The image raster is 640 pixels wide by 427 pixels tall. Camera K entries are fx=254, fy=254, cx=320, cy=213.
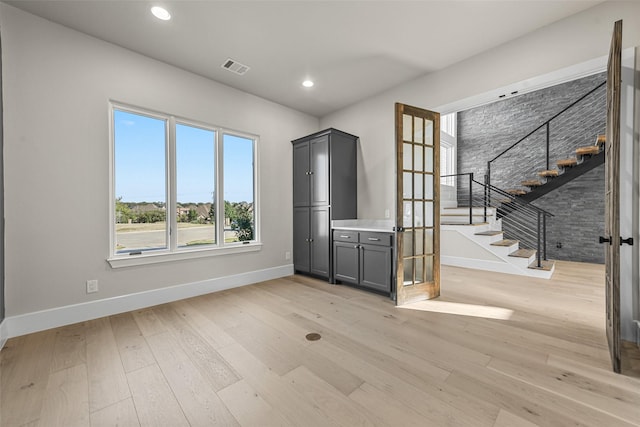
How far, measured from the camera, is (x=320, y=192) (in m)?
4.01

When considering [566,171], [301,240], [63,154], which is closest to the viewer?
[63,154]

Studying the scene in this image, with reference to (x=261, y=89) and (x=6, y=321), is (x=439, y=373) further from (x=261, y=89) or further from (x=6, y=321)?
(x=261, y=89)

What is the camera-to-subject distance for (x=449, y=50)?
2900mm

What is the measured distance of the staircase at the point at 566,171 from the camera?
4.50m

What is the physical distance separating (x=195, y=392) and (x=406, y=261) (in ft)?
7.87

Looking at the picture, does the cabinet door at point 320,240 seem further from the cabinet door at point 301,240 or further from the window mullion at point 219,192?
the window mullion at point 219,192

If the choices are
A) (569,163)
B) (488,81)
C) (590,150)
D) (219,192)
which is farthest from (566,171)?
(219,192)

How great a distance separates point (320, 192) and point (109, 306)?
291 cm

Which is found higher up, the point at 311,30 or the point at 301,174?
the point at 311,30

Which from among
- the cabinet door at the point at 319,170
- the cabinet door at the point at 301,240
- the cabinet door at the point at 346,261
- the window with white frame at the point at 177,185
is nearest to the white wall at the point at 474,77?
the cabinet door at the point at 319,170

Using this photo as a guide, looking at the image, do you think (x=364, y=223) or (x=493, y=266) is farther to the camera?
(x=493, y=266)

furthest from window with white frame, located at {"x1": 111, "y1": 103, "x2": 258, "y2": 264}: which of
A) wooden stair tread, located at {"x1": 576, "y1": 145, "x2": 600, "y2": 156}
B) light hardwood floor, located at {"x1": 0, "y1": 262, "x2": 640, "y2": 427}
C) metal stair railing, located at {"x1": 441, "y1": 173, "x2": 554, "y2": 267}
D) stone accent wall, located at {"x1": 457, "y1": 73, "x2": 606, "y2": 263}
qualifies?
stone accent wall, located at {"x1": 457, "y1": 73, "x2": 606, "y2": 263}

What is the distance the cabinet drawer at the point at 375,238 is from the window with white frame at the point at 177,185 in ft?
5.70

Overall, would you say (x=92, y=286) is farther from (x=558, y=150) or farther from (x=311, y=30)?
(x=558, y=150)
